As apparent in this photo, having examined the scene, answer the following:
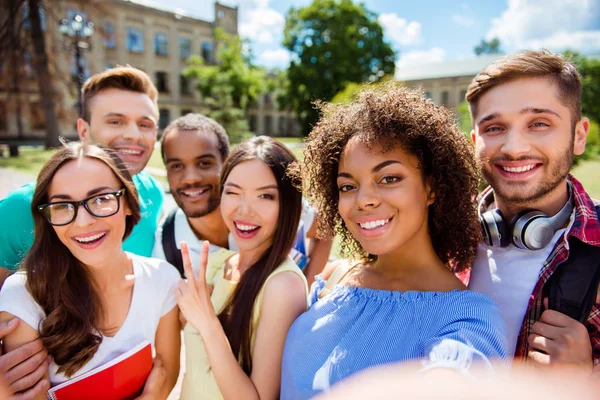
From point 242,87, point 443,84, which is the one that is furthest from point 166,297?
point 443,84

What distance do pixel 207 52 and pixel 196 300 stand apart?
44220 mm

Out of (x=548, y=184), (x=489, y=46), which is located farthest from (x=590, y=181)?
(x=489, y=46)

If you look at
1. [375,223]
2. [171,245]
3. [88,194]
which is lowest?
[171,245]

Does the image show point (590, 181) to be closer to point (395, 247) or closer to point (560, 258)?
point (560, 258)

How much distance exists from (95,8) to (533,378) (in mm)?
23659

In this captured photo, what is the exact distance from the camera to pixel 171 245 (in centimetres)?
302

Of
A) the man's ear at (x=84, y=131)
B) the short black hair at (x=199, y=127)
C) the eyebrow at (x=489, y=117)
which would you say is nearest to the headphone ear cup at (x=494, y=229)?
the eyebrow at (x=489, y=117)

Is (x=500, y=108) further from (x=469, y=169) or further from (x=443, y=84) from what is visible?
(x=443, y=84)

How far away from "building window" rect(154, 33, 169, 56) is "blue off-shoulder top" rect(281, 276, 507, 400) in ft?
139

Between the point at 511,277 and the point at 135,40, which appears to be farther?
the point at 135,40

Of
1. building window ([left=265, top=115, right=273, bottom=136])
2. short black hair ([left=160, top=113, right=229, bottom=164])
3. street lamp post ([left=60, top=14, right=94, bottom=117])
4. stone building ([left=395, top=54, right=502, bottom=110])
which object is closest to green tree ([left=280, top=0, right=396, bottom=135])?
stone building ([left=395, top=54, right=502, bottom=110])

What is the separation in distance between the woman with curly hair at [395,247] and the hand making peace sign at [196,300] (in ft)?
1.35

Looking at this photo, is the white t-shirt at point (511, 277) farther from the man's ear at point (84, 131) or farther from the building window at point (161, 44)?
the building window at point (161, 44)

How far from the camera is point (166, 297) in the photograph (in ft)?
6.95
